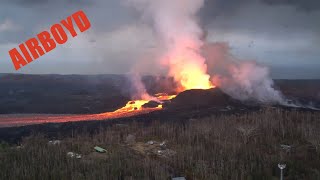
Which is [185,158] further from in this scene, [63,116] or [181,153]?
[63,116]

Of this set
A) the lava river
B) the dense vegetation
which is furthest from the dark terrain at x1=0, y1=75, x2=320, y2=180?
the lava river

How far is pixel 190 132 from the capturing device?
68625 millimetres

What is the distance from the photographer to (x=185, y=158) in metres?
50.0

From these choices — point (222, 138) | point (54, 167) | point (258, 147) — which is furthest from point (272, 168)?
point (54, 167)

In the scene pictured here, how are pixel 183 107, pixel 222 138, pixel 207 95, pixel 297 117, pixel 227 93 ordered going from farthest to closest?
pixel 227 93 → pixel 207 95 → pixel 183 107 → pixel 297 117 → pixel 222 138

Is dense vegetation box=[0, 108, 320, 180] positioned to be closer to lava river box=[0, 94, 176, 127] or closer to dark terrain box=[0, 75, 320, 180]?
dark terrain box=[0, 75, 320, 180]

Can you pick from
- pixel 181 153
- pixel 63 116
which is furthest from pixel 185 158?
pixel 63 116

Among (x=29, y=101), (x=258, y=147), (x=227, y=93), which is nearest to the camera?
(x=258, y=147)

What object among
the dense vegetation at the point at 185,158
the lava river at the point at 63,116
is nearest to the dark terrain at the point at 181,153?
the dense vegetation at the point at 185,158

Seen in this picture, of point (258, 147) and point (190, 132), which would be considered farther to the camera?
point (190, 132)

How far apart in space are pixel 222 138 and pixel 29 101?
12823 centimetres

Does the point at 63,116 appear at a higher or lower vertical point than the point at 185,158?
higher

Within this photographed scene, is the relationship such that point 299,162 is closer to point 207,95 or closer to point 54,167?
point 54,167

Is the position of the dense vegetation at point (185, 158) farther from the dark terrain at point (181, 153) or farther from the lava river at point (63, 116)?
the lava river at point (63, 116)
